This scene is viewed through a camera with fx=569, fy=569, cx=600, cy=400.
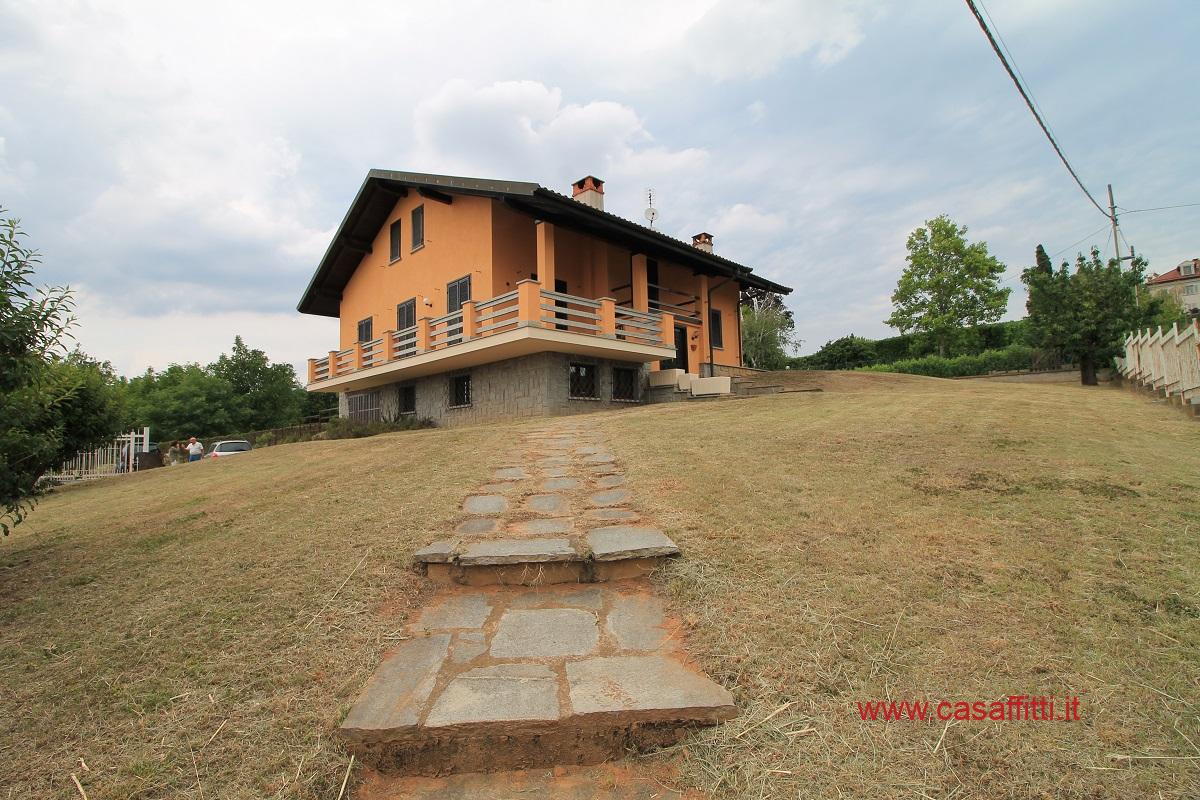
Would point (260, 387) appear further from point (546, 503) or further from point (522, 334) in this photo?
point (546, 503)

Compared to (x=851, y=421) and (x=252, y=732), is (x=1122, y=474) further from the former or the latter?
(x=252, y=732)

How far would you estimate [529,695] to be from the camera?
2264 millimetres

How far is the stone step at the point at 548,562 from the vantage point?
3287 millimetres

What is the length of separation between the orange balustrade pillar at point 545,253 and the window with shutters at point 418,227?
559 cm

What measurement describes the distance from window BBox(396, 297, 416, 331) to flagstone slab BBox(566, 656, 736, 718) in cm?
1687

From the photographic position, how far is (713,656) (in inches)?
96.7

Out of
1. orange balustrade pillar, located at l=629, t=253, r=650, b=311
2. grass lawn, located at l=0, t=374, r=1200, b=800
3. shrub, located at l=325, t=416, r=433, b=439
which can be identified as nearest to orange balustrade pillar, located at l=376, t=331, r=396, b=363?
shrub, located at l=325, t=416, r=433, b=439

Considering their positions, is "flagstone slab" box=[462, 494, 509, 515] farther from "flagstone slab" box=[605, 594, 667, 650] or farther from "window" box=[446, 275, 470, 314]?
"window" box=[446, 275, 470, 314]

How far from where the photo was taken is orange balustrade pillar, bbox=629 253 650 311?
1597 centimetres

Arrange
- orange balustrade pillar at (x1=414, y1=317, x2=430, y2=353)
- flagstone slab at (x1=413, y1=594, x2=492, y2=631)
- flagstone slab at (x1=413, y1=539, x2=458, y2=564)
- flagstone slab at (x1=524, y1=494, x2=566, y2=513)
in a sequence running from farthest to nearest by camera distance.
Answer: orange balustrade pillar at (x1=414, y1=317, x2=430, y2=353) → flagstone slab at (x1=524, y1=494, x2=566, y2=513) → flagstone slab at (x1=413, y1=539, x2=458, y2=564) → flagstone slab at (x1=413, y1=594, x2=492, y2=631)

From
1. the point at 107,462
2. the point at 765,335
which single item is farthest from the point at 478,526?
the point at 765,335

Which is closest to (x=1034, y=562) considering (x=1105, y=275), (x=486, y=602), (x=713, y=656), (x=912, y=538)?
(x=912, y=538)

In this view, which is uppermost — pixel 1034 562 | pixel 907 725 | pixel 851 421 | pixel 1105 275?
pixel 1105 275

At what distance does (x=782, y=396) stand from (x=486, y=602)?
378 inches
